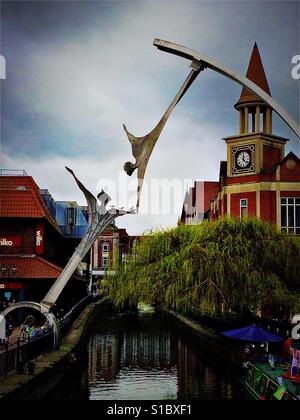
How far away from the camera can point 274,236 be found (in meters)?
28.7

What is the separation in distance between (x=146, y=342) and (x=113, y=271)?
5633 mm

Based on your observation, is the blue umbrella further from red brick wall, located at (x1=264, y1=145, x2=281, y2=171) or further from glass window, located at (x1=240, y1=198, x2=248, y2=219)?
red brick wall, located at (x1=264, y1=145, x2=281, y2=171)

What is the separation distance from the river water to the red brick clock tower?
8.63m

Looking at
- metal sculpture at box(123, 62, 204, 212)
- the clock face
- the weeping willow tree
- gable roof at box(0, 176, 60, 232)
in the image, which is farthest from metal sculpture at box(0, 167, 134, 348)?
the clock face

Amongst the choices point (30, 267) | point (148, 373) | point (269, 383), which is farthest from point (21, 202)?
point (269, 383)

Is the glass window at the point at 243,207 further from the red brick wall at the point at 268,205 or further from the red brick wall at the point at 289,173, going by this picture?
the red brick wall at the point at 289,173

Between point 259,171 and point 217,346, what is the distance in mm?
13346

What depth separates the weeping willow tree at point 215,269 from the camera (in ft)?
88.1

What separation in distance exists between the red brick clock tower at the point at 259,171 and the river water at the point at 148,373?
863 centimetres

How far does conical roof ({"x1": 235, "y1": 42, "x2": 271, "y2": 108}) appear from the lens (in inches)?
1563

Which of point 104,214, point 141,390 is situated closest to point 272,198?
point 104,214

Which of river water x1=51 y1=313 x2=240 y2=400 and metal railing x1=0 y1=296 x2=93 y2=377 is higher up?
metal railing x1=0 y1=296 x2=93 y2=377

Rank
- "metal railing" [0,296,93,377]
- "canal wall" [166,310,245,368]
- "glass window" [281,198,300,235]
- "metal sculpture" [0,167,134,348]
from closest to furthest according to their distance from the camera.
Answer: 1. "metal railing" [0,296,93,377]
2. "metal sculpture" [0,167,134,348]
3. "canal wall" [166,310,245,368]
4. "glass window" [281,198,300,235]

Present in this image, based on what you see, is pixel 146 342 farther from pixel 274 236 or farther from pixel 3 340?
pixel 3 340
